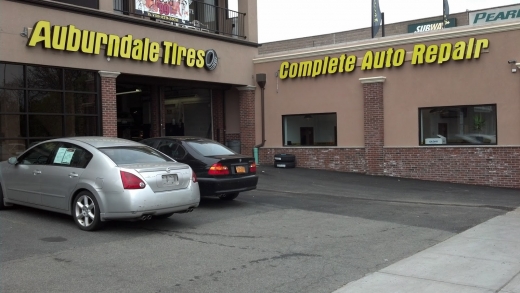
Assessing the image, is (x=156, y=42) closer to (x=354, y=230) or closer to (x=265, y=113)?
(x=265, y=113)

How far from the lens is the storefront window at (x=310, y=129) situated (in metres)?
20.2

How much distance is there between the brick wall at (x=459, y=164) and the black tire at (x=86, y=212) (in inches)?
495

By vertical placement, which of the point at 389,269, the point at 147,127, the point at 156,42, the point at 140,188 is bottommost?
the point at 389,269

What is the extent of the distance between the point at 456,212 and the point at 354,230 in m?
3.33

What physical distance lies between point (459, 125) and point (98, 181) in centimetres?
1318

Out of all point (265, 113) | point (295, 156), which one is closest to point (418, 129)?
point (295, 156)

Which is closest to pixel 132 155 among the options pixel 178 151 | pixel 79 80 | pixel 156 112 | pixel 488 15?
pixel 178 151

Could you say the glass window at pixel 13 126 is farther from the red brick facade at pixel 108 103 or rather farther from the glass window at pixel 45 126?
the red brick facade at pixel 108 103

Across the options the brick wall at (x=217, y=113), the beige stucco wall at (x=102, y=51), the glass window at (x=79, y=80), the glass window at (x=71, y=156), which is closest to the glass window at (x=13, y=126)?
the beige stucco wall at (x=102, y=51)

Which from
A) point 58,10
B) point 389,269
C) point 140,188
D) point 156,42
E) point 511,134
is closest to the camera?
point 389,269

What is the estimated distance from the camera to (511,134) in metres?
16.3

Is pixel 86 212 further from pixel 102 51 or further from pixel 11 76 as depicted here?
pixel 102 51

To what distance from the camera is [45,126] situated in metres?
15.0

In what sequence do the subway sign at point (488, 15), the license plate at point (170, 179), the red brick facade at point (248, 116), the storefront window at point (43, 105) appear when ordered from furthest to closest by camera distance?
the subway sign at point (488, 15), the red brick facade at point (248, 116), the storefront window at point (43, 105), the license plate at point (170, 179)
